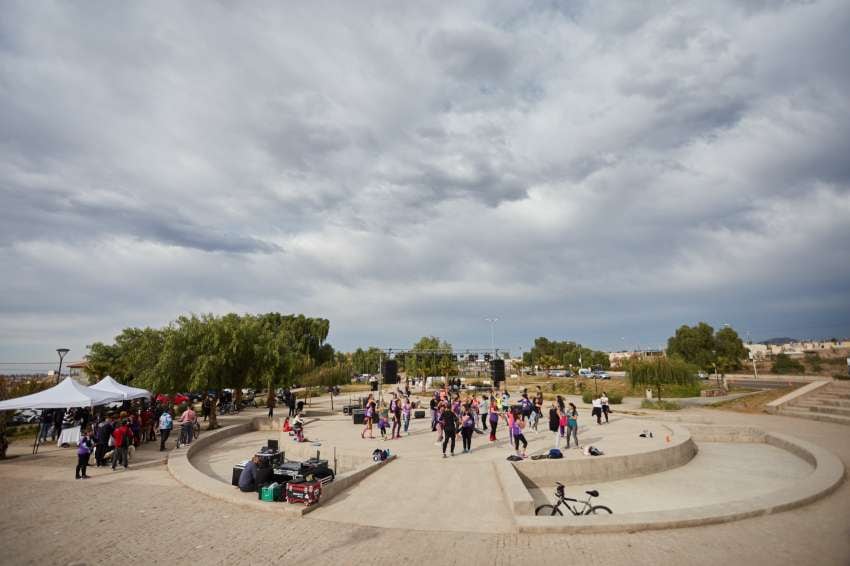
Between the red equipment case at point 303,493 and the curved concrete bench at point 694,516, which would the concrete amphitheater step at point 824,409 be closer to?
the curved concrete bench at point 694,516

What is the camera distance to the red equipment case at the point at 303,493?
855 cm

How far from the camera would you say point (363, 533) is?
730 centimetres

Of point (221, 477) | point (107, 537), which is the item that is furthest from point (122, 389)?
point (107, 537)

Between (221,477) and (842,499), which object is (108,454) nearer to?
(221,477)

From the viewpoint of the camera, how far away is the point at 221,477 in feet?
41.8

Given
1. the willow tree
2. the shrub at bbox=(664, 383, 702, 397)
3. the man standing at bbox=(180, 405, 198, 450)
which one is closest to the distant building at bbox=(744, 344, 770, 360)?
the shrub at bbox=(664, 383, 702, 397)

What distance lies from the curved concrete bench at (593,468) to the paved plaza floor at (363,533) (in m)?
0.94

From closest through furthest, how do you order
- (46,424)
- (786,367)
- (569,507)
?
(569,507), (46,424), (786,367)

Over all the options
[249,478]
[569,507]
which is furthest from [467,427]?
[249,478]

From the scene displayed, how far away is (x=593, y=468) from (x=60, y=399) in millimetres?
18275

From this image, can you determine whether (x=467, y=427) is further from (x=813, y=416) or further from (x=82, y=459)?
(x=813, y=416)

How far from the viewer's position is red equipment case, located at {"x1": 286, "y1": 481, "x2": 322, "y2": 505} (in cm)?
855

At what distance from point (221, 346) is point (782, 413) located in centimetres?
3072

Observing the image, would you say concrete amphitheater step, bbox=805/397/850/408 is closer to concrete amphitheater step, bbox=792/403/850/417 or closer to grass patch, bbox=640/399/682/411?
concrete amphitheater step, bbox=792/403/850/417
